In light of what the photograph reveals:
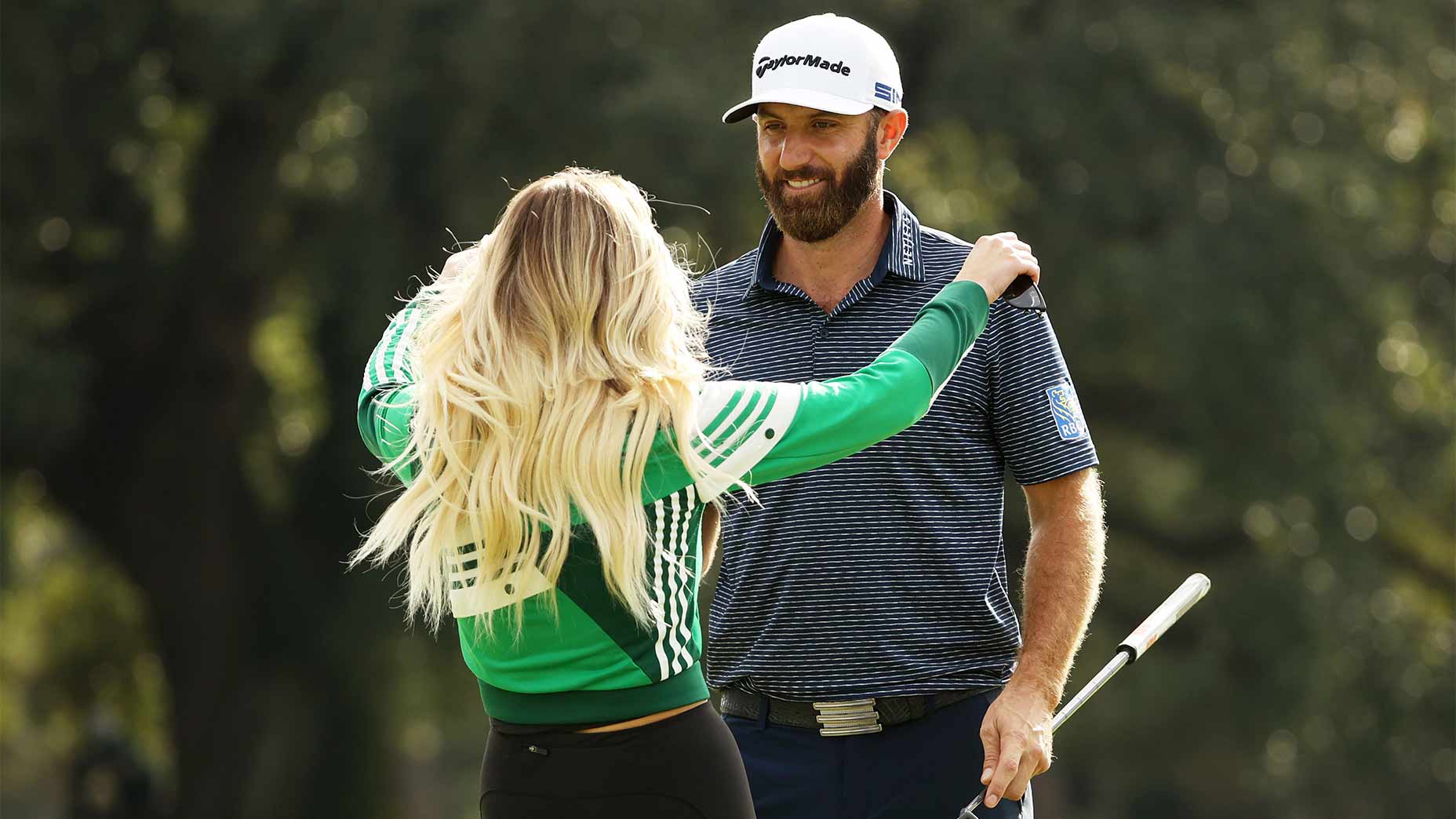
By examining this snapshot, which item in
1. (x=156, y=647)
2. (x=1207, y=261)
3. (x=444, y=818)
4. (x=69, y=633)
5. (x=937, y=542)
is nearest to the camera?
(x=937, y=542)

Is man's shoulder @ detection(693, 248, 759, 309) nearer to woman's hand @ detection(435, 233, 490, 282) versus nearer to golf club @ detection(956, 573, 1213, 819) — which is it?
woman's hand @ detection(435, 233, 490, 282)

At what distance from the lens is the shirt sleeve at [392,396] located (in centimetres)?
323

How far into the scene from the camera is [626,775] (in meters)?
3.05

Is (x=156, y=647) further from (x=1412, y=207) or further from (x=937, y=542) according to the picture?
(x=937, y=542)

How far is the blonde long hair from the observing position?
297cm

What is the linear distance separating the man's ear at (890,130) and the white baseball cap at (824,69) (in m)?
0.08

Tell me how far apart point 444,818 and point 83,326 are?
2146 centimetres

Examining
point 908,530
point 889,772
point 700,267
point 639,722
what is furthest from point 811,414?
point 700,267

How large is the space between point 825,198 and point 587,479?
1.34 metres

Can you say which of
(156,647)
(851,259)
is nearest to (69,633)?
(156,647)

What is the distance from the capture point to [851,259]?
4.14 metres

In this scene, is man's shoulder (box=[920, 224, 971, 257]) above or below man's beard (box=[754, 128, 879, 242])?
below

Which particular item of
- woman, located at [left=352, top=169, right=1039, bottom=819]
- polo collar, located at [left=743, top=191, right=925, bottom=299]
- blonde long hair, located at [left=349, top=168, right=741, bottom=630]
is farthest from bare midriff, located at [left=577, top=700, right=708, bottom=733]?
polo collar, located at [left=743, top=191, right=925, bottom=299]

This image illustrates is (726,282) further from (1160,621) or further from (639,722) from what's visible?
(639,722)
